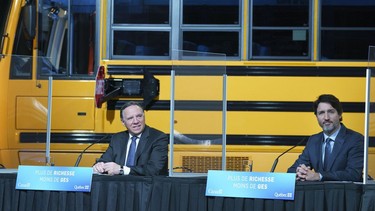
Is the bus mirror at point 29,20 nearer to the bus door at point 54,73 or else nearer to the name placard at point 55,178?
the bus door at point 54,73

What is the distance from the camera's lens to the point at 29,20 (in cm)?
866

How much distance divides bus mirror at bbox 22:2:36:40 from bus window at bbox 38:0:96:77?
0.51 ft

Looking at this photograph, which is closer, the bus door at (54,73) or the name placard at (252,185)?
the name placard at (252,185)

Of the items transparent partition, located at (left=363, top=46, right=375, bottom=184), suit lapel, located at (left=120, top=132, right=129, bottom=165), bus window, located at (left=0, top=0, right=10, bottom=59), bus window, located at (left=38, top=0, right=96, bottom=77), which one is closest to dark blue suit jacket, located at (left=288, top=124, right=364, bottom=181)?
transparent partition, located at (left=363, top=46, right=375, bottom=184)

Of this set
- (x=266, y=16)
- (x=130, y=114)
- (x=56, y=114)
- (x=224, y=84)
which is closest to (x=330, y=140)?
(x=224, y=84)

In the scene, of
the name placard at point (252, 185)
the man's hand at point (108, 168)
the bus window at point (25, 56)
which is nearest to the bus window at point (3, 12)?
the bus window at point (25, 56)

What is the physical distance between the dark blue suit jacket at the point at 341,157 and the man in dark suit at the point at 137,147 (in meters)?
1.04

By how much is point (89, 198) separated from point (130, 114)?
117cm

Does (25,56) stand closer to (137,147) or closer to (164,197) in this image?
(137,147)

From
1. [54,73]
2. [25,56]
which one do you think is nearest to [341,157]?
[54,73]

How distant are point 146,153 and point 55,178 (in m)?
1.06

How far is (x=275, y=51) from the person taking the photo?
28.5 ft

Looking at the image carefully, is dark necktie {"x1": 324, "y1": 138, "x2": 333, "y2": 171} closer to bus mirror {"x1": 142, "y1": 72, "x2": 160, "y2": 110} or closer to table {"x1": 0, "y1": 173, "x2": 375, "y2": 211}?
table {"x1": 0, "y1": 173, "x2": 375, "y2": 211}

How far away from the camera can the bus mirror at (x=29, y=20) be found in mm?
8656
